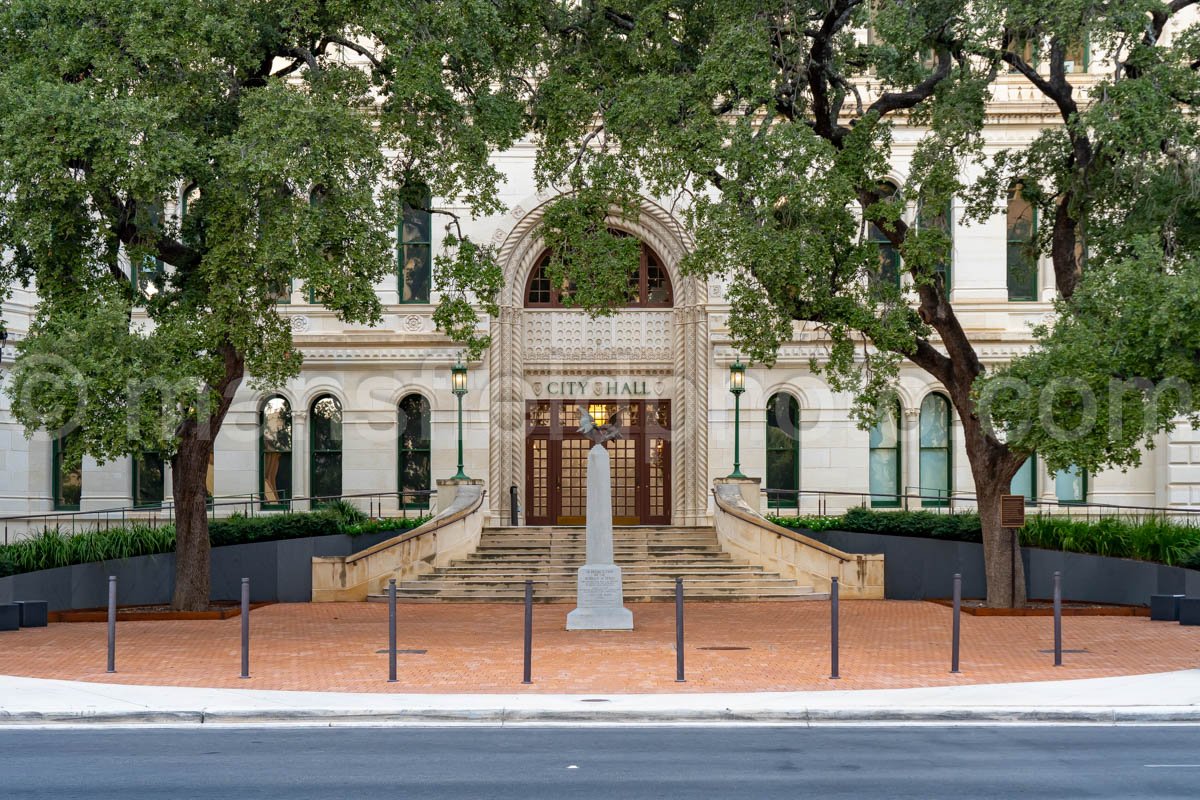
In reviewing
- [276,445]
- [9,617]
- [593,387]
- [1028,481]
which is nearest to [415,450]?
[276,445]

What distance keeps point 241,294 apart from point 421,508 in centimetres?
1516

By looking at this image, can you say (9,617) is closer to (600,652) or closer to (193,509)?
(193,509)

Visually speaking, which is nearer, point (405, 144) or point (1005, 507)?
point (405, 144)

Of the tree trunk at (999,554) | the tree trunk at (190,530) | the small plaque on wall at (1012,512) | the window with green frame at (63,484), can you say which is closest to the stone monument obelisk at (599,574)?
the tree trunk at (190,530)

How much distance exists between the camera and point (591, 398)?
34.4 metres

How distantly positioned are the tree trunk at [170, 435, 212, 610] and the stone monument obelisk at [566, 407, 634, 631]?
6.16 metres

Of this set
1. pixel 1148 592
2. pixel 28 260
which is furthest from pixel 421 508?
pixel 1148 592

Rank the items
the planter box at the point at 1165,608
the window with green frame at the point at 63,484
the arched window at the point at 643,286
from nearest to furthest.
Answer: the planter box at the point at 1165,608, the window with green frame at the point at 63,484, the arched window at the point at 643,286

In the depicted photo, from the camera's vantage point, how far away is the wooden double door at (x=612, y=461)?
34625mm

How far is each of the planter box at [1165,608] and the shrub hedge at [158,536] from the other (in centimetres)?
1536

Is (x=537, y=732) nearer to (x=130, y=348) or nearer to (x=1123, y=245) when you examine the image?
(x=130, y=348)

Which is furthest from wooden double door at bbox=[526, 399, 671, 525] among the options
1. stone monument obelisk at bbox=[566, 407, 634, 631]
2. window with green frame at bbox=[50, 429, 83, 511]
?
stone monument obelisk at bbox=[566, 407, 634, 631]

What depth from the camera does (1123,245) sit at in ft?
69.7

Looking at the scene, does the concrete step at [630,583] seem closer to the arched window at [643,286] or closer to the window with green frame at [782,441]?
the window with green frame at [782,441]
